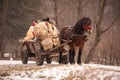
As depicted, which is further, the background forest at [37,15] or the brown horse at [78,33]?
the background forest at [37,15]

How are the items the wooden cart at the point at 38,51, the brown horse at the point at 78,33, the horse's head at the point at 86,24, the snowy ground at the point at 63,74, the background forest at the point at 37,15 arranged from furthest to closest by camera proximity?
the background forest at the point at 37,15, the wooden cart at the point at 38,51, the brown horse at the point at 78,33, the horse's head at the point at 86,24, the snowy ground at the point at 63,74

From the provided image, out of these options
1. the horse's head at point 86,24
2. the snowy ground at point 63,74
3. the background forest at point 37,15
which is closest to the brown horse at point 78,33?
the horse's head at point 86,24

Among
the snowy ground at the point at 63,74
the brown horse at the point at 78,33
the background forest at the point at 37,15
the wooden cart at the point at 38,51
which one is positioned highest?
the background forest at the point at 37,15

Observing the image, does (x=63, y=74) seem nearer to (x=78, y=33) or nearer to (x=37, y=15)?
(x=78, y=33)

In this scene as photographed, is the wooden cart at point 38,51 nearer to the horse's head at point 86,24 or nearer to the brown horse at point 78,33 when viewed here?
the brown horse at point 78,33

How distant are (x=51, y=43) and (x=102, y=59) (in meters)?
10.9

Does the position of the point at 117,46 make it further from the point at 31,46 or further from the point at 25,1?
the point at 25,1

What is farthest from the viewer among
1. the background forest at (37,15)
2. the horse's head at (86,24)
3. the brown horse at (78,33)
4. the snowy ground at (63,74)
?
the background forest at (37,15)

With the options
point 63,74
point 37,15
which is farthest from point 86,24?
point 37,15

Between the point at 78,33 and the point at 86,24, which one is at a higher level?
the point at 86,24

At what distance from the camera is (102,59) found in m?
26.8

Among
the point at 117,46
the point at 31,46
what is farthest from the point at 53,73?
the point at 117,46

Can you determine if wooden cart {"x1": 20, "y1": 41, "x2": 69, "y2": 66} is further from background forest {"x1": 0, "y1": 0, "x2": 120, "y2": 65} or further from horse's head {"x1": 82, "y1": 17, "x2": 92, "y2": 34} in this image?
background forest {"x1": 0, "y1": 0, "x2": 120, "y2": 65}

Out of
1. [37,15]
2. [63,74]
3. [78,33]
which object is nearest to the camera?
[63,74]
